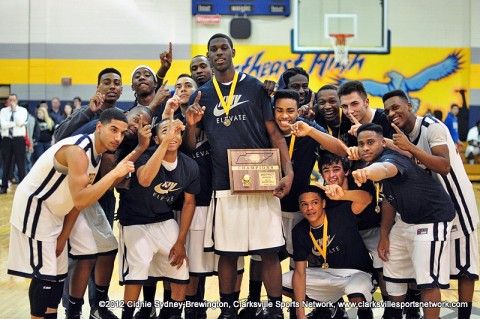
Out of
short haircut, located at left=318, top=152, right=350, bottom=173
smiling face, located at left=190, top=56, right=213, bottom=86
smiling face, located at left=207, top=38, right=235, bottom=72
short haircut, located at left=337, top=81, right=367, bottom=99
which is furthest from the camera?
smiling face, located at left=190, top=56, right=213, bottom=86

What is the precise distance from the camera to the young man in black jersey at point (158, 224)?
5.15 metres

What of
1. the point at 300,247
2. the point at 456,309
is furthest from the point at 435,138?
the point at 456,309

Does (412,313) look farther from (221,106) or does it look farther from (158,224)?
(221,106)

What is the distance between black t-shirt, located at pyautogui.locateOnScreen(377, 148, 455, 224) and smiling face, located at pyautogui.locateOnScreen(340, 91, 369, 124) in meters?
0.61

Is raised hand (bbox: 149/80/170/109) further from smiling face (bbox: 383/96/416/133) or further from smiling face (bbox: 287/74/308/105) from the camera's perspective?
smiling face (bbox: 383/96/416/133)

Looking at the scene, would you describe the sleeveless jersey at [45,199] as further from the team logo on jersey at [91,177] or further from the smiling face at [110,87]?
the smiling face at [110,87]

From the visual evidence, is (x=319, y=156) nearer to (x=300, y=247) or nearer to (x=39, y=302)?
(x=300, y=247)

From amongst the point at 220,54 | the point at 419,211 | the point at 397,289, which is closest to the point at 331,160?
the point at 419,211

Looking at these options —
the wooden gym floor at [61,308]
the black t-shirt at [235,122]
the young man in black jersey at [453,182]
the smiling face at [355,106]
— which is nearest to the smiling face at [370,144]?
the young man in black jersey at [453,182]

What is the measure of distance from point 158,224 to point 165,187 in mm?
347

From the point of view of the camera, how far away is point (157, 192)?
5.25 meters

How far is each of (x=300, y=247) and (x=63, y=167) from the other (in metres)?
2.15

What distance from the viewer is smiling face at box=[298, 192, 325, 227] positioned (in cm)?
544

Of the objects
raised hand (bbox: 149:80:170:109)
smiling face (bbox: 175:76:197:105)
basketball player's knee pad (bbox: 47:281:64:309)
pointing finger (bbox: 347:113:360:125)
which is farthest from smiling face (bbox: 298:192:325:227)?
basketball player's knee pad (bbox: 47:281:64:309)
